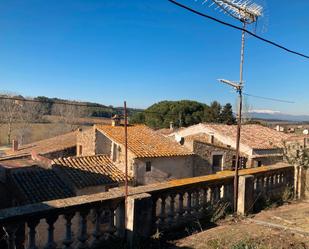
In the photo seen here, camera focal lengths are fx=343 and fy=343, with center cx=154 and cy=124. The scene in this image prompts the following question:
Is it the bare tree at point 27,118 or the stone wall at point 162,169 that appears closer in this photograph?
the stone wall at point 162,169

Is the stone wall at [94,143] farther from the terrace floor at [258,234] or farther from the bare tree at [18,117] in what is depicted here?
the bare tree at [18,117]

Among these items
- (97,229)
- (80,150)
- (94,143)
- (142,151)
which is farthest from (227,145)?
(97,229)

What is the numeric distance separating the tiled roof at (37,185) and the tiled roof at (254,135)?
16.6 m

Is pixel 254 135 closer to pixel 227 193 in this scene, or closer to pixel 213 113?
pixel 213 113

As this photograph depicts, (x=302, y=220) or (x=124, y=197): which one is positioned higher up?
(x=124, y=197)

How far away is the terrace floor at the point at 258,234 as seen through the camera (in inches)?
185

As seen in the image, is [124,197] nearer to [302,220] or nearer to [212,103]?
[302,220]

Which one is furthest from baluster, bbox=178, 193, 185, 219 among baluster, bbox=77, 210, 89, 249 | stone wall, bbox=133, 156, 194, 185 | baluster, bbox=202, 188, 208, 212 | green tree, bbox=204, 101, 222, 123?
green tree, bbox=204, 101, 222, 123

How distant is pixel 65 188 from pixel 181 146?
10504 millimetres

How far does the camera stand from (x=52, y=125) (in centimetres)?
6262

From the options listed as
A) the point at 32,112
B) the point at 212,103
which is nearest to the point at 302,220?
the point at 212,103

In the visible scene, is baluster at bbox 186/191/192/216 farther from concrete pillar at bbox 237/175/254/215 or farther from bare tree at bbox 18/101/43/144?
bare tree at bbox 18/101/43/144

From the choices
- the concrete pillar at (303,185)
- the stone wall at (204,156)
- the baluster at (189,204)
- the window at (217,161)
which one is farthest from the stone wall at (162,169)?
the baluster at (189,204)

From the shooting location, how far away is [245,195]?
6.48 m
